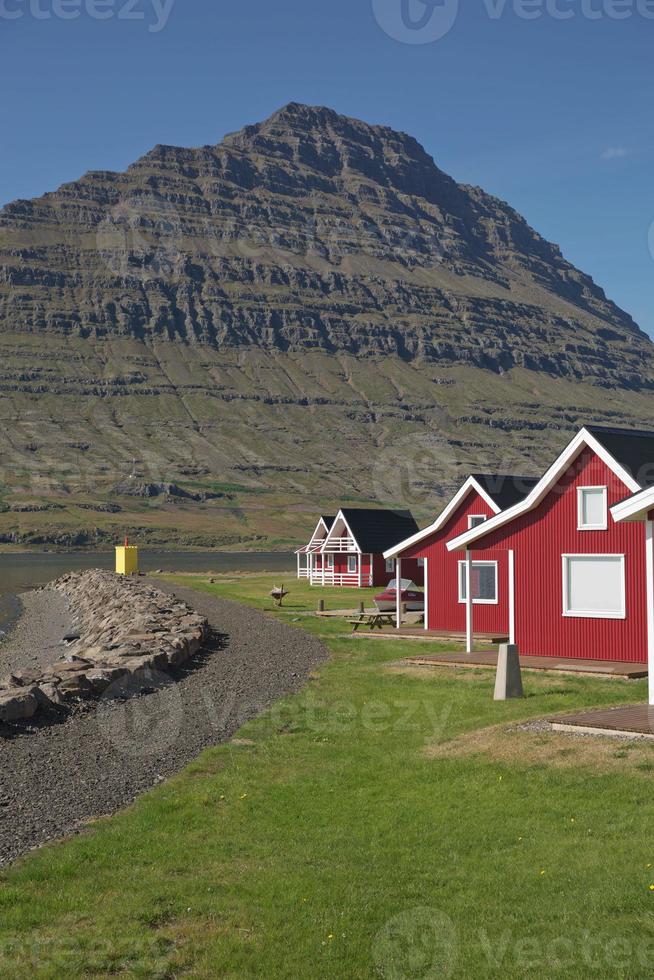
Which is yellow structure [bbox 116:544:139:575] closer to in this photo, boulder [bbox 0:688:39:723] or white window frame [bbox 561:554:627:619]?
white window frame [bbox 561:554:627:619]

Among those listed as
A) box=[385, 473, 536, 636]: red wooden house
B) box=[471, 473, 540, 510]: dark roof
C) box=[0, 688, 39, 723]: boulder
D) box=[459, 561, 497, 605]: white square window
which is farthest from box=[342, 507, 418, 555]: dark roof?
box=[0, 688, 39, 723]: boulder

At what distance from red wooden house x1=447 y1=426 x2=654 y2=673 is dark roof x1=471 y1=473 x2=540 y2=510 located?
7340 millimetres

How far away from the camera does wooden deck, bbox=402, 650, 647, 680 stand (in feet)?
83.8

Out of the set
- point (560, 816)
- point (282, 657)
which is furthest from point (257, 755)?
point (282, 657)

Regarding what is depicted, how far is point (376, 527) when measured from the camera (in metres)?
74.8

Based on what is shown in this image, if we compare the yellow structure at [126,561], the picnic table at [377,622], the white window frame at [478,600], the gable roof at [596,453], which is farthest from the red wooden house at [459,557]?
the yellow structure at [126,561]

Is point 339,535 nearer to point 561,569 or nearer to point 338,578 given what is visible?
point 338,578

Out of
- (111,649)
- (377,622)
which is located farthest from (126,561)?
(111,649)

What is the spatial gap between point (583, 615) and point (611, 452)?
460 cm

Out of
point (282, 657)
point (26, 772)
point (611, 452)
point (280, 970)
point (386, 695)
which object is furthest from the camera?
point (282, 657)

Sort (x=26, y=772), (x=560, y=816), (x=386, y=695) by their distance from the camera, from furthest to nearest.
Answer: (x=386, y=695)
(x=26, y=772)
(x=560, y=816)

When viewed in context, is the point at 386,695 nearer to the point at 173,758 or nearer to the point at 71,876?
the point at 173,758

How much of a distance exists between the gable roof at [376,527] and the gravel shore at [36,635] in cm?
2074

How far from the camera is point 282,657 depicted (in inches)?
1225
